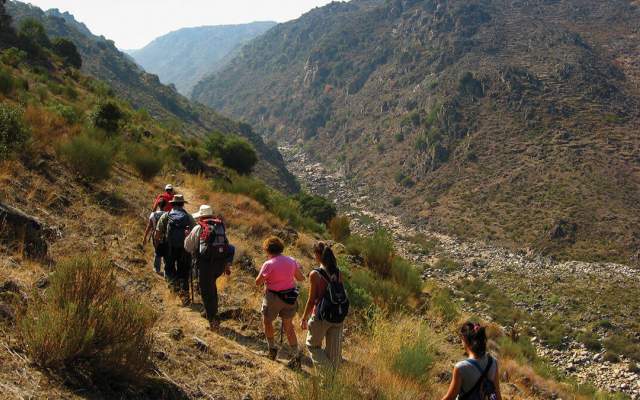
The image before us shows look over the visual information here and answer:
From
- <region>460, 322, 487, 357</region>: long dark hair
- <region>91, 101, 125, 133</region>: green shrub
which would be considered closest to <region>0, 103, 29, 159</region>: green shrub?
<region>460, 322, 487, 357</region>: long dark hair

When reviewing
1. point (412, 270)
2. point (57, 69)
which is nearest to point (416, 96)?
point (57, 69)

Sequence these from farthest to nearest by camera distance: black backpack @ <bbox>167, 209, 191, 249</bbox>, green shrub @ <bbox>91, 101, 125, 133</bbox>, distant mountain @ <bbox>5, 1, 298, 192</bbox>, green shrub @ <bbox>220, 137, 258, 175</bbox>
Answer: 1. distant mountain @ <bbox>5, 1, 298, 192</bbox>
2. green shrub @ <bbox>220, 137, 258, 175</bbox>
3. green shrub @ <bbox>91, 101, 125, 133</bbox>
4. black backpack @ <bbox>167, 209, 191, 249</bbox>

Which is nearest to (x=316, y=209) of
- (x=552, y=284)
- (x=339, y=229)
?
(x=339, y=229)

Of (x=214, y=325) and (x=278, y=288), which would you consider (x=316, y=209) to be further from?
(x=278, y=288)

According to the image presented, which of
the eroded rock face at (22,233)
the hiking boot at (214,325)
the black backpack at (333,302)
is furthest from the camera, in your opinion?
the hiking boot at (214,325)

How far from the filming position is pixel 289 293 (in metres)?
5.10

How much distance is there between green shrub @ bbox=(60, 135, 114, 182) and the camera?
9734mm

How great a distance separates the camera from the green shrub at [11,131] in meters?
7.97

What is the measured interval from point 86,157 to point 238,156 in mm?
22374

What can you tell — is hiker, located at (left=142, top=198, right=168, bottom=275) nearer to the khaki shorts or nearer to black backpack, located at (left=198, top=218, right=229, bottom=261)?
black backpack, located at (left=198, top=218, right=229, bottom=261)

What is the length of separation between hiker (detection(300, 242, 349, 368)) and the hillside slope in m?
45.6

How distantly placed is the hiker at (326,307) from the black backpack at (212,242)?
1390 millimetres

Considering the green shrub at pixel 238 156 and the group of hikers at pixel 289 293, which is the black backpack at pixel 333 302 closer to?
the group of hikers at pixel 289 293

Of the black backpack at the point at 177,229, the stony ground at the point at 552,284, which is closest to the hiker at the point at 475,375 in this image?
the black backpack at the point at 177,229
